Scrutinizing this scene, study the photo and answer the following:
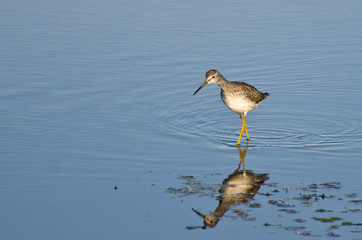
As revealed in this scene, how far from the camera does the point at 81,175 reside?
38.2ft

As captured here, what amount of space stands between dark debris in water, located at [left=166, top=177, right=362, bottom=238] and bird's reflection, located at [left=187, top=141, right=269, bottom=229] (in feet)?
0.16

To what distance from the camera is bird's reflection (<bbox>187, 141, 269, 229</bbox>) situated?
9.70 m

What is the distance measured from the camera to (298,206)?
9930 mm

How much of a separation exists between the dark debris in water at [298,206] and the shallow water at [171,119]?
29mm

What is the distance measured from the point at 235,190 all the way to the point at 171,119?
4.76 m

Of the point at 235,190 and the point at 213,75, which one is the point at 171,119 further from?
the point at 235,190

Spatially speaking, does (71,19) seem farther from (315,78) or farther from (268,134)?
(268,134)

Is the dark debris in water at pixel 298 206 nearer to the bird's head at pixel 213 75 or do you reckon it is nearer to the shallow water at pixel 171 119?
the shallow water at pixel 171 119

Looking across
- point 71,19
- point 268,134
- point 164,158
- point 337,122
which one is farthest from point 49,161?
point 71,19

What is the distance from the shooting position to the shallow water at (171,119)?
983 centimetres

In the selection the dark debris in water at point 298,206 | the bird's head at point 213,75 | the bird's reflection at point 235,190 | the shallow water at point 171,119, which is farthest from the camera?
the bird's head at point 213,75

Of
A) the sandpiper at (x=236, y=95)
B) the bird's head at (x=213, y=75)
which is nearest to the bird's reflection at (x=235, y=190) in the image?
the sandpiper at (x=236, y=95)

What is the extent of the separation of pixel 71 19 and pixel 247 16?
6263 mm

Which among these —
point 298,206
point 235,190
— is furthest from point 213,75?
point 298,206
